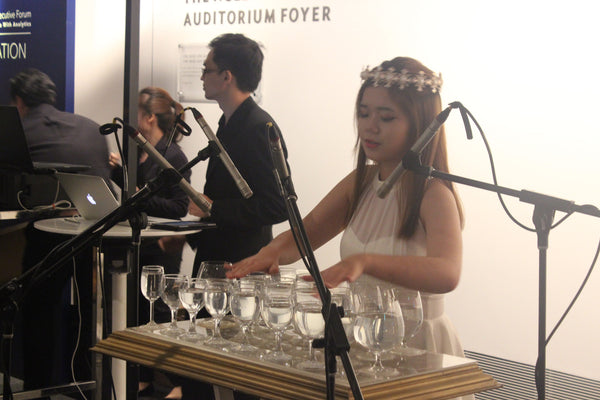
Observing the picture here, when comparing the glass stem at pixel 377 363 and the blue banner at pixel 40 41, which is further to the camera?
the blue banner at pixel 40 41

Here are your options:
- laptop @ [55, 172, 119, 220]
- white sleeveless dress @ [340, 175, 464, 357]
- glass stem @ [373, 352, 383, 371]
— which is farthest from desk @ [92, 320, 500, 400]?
laptop @ [55, 172, 119, 220]

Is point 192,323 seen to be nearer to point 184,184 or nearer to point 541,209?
point 184,184

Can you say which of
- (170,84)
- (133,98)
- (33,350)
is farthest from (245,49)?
(33,350)

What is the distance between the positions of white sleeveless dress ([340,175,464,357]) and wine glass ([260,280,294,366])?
2.92 feet

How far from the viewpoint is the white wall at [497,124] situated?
10.3ft

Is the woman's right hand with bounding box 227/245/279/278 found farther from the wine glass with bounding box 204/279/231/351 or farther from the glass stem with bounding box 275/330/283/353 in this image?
the glass stem with bounding box 275/330/283/353

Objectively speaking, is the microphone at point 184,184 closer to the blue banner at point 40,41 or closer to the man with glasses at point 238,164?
the man with glasses at point 238,164

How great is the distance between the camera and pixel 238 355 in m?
1.87

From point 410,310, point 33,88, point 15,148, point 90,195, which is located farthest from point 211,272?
point 33,88

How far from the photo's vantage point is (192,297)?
2047 mm

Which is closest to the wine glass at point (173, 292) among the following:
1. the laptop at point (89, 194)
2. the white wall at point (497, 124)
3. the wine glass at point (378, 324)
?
the wine glass at point (378, 324)

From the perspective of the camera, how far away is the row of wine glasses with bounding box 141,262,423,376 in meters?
1.74

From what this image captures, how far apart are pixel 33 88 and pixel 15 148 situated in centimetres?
90

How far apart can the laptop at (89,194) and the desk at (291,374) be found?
1.88 metres
